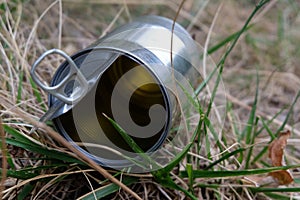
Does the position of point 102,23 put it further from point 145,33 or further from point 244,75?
point 145,33

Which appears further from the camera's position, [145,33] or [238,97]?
[238,97]

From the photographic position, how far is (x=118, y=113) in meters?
1.24

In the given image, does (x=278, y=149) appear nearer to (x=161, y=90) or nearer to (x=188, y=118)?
(x=188, y=118)

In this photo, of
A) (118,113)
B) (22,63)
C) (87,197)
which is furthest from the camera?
(22,63)

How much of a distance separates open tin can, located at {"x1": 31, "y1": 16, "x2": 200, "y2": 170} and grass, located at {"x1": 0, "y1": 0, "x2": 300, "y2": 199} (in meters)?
0.06

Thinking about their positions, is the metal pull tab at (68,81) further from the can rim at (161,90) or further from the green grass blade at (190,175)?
the green grass blade at (190,175)

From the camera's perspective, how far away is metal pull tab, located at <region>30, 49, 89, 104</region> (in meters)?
1.00

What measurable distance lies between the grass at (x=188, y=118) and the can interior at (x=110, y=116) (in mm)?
52

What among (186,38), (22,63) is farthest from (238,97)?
(22,63)

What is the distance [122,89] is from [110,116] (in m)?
0.11

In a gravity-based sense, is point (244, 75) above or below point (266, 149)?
above

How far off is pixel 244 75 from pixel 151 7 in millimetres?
642


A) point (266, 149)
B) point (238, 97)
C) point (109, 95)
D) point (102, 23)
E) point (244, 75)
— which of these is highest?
point (102, 23)

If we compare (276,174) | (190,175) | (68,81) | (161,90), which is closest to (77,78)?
(68,81)
